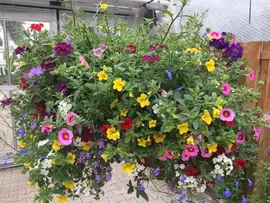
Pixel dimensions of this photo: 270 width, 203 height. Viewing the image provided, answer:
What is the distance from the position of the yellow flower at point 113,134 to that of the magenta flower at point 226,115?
0.35 m

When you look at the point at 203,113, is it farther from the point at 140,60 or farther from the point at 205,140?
the point at 140,60

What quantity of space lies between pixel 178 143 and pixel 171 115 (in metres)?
0.13

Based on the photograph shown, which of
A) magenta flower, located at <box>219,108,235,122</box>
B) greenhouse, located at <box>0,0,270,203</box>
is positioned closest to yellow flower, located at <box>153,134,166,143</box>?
greenhouse, located at <box>0,0,270,203</box>

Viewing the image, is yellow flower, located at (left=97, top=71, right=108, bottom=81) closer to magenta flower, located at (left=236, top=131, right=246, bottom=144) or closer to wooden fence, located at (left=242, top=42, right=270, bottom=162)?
magenta flower, located at (left=236, top=131, right=246, bottom=144)

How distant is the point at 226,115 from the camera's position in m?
0.82

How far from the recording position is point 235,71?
3.61 ft

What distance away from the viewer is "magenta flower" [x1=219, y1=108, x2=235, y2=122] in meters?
0.81

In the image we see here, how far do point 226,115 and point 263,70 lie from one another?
1185mm

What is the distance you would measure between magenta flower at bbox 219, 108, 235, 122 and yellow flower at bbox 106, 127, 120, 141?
0.35 metres

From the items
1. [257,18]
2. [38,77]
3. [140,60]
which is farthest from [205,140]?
[257,18]

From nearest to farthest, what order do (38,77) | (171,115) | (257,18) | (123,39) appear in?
(171,115) → (38,77) → (123,39) → (257,18)

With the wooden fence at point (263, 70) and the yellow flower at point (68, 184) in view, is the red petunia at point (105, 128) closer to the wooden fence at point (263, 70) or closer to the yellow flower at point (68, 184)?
the yellow flower at point (68, 184)

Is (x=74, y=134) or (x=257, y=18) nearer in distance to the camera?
(x=74, y=134)

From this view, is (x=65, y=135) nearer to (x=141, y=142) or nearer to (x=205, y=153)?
(x=141, y=142)
